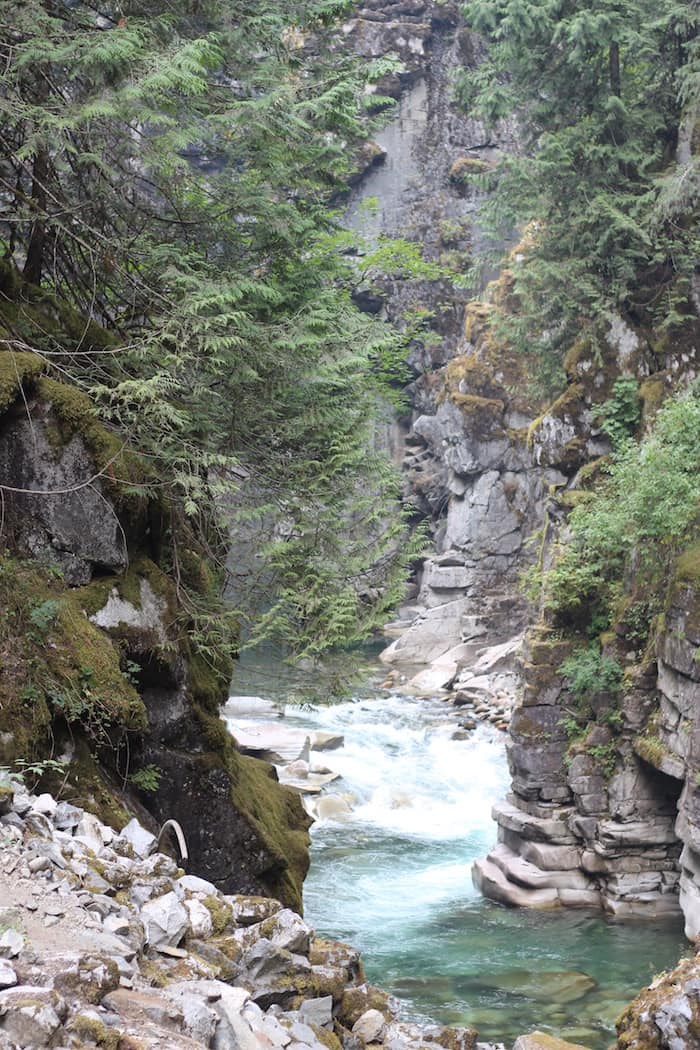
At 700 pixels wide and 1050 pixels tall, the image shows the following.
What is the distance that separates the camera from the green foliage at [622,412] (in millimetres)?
18781

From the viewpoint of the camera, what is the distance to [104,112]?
7469 mm

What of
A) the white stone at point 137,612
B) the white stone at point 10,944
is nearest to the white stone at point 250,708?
the white stone at point 137,612

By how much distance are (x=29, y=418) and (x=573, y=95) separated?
17408 mm

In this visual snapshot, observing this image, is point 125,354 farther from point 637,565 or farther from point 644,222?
point 644,222

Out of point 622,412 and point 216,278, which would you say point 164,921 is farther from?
point 622,412

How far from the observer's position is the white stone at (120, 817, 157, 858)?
20.8ft

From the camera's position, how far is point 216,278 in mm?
9102

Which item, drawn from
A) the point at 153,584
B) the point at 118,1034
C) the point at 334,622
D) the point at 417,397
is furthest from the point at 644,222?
the point at 417,397

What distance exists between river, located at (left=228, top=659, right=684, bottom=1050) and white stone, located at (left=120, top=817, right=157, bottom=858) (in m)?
4.52

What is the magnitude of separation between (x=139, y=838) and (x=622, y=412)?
49.2 feet

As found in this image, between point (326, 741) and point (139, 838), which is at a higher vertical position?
point (139, 838)

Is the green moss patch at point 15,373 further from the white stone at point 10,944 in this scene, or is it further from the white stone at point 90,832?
the white stone at point 10,944

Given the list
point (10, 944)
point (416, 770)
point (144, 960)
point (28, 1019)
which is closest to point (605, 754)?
point (416, 770)

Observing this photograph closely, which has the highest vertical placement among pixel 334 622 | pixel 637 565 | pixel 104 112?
pixel 104 112
